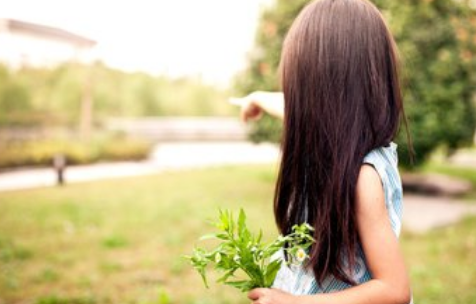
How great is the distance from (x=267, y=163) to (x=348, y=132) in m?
13.0

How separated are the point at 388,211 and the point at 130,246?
16.5ft

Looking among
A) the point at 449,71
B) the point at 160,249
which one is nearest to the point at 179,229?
the point at 160,249

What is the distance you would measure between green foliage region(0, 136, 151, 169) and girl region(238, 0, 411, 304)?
35.3 ft

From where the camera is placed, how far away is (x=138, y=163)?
45.2ft

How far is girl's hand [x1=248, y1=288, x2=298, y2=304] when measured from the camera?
1465 millimetres

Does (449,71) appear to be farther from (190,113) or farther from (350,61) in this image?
(190,113)

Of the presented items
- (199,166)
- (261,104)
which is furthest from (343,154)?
(199,166)

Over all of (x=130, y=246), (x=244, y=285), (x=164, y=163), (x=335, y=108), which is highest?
(x=335, y=108)

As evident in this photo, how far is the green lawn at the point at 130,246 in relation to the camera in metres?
4.75

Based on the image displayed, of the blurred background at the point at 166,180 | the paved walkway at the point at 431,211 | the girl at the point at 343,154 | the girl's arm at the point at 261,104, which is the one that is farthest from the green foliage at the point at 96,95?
the girl at the point at 343,154

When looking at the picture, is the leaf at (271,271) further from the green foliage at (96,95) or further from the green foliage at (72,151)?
the green foliage at (96,95)

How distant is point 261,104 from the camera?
7.80 ft

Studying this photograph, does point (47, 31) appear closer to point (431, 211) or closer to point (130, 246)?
point (130, 246)

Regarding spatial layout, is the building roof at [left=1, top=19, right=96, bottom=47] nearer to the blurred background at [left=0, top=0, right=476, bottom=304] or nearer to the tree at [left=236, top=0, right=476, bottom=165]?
the blurred background at [left=0, top=0, right=476, bottom=304]
